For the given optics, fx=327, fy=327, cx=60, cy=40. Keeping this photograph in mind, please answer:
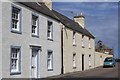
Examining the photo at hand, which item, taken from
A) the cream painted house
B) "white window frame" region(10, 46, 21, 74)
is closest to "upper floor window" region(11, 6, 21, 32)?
"white window frame" region(10, 46, 21, 74)

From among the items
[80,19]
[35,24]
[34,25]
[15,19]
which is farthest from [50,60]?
[80,19]

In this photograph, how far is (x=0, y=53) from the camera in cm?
2025

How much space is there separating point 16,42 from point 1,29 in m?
2.12

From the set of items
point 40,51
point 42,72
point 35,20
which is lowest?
point 42,72

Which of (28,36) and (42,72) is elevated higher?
(28,36)

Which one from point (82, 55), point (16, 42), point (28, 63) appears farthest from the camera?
point (82, 55)

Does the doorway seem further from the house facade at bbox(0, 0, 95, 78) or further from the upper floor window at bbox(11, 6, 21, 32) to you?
the upper floor window at bbox(11, 6, 21, 32)

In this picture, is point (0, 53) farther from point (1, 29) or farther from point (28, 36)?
point (28, 36)

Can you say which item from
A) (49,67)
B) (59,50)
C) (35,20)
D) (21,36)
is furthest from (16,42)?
(59,50)

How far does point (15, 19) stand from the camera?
872 inches

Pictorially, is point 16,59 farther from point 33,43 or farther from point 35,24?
point 35,24

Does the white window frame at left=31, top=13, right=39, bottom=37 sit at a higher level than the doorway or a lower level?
higher

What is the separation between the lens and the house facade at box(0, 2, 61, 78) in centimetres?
2081

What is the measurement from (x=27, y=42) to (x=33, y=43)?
47.1 inches
